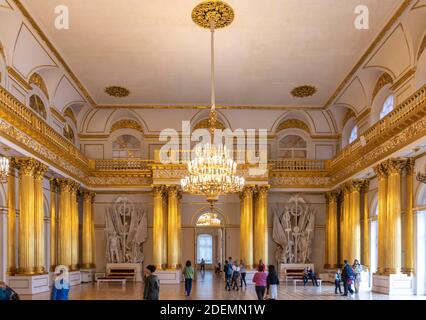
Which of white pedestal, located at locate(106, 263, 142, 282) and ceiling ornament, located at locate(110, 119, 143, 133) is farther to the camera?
ceiling ornament, located at locate(110, 119, 143, 133)

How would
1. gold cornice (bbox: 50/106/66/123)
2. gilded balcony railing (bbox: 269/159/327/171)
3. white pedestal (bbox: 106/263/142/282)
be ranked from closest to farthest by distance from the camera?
gold cornice (bbox: 50/106/66/123)
white pedestal (bbox: 106/263/142/282)
gilded balcony railing (bbox: 269/159/327/171)

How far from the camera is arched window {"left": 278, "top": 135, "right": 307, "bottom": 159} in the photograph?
2380cm

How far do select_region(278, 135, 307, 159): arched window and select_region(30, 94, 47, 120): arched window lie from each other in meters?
11.0

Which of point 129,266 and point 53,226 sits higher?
point 53,226

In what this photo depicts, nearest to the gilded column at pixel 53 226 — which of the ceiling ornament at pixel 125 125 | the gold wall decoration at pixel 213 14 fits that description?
the ceiling ornament at pixel 125 125

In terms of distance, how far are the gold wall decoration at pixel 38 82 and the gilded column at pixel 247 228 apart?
9183 mm

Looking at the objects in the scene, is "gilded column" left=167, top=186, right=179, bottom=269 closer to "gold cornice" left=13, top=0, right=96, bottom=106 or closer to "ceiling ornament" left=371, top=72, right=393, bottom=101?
"gold cornice" left=13, top=0, right=96, bottom=106

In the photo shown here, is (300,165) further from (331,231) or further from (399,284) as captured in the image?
(399,284)

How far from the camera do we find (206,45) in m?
15.3

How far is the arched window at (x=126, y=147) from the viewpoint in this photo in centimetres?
2370

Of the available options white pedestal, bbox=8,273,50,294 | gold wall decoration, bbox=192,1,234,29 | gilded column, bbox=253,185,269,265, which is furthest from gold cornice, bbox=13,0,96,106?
gilded column, bbox=253,185,269,265

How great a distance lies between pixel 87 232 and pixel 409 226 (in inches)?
539

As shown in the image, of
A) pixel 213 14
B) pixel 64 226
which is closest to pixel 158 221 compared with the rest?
pixel 64 226

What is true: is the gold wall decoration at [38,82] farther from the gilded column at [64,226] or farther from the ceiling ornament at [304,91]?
the ceiling ornament at [304,91]
